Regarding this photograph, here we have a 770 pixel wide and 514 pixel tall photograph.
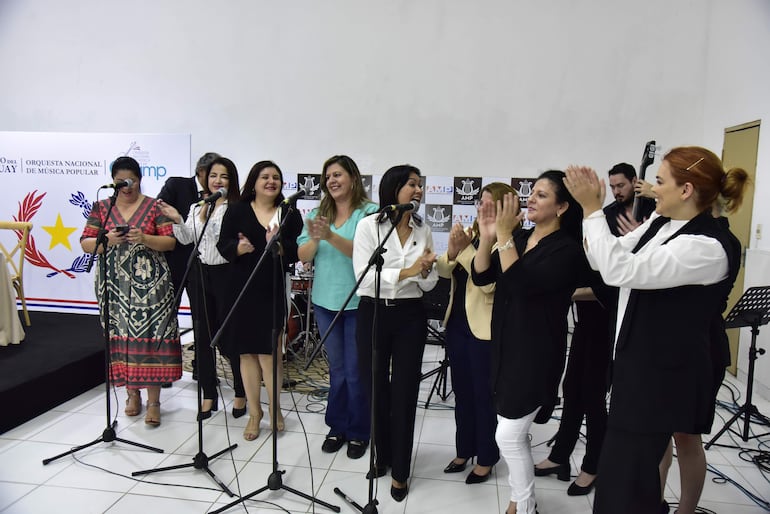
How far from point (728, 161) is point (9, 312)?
6026mm

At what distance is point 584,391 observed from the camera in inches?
99.2

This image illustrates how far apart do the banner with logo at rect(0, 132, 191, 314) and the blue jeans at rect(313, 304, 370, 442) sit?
11.1ft

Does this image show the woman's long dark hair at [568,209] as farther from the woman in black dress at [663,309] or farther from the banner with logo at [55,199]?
the banner with logo at [55,199]

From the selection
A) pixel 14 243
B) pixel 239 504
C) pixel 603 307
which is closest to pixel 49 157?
pixel 14 243

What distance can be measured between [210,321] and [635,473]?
256cm

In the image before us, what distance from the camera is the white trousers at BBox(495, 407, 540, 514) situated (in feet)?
6.42

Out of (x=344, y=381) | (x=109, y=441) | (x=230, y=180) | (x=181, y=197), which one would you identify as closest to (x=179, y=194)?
(x=181, y=197)

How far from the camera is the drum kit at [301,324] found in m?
4.65

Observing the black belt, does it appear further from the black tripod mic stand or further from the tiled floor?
the tiled floor

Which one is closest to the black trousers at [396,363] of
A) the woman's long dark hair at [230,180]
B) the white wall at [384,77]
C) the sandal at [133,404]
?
the woman's long dark hair at [230,180]

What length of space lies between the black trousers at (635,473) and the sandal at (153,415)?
8.77 ft

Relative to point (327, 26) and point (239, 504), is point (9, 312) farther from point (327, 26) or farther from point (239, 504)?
point (327, 26)

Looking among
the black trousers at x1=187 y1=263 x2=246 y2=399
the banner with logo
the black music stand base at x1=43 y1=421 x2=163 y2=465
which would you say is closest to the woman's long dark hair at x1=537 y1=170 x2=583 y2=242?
the black trousers at x1=187 y1=263 x2=246 y2=399

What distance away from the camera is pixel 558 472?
8.78ft
